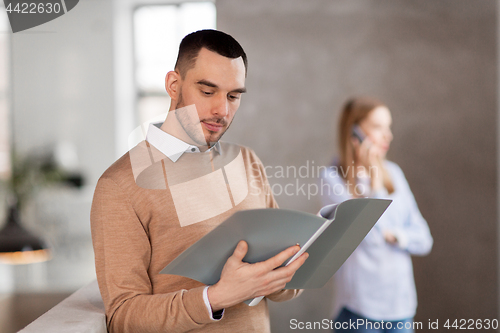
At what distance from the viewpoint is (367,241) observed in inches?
61.9

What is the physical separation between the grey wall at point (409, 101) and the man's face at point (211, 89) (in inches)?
47.5

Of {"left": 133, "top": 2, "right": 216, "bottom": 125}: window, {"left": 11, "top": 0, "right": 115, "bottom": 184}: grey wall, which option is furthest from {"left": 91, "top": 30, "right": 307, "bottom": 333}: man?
{"left": 11, "top": 0, "right": 115, "bottom": 184}: grey wall

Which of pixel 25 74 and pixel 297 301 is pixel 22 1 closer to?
pixel 297 301

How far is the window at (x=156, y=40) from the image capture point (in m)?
4.07

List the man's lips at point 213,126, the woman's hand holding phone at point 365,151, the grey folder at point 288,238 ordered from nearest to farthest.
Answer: the grey folder at point 288,238 → the man's lips at point 213,126 → the woman's hand holding phone at point 365,151

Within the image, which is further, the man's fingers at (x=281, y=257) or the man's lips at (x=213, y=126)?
the man's lips at (x=213, y=126)

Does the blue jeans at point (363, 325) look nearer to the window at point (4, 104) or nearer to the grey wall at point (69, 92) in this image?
the grey wall at point (69, 92)

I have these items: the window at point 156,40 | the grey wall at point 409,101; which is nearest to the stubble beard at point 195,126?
the grey wall at point 409,101

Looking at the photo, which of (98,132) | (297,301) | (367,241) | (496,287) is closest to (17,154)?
(98,132)

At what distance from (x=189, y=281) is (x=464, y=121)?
177cm

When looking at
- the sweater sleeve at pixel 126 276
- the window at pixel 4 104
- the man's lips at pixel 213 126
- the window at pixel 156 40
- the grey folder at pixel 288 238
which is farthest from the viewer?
the window at pixel 4 104

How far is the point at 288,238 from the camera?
564mm

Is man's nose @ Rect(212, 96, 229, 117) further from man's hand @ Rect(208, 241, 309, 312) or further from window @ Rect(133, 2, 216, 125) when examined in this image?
window @ Rect(133, 2, 216, 125)

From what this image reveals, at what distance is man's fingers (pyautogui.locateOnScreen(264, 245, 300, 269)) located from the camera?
1.88 feet
